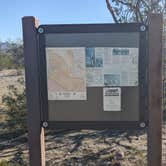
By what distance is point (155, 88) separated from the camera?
3.29 meters

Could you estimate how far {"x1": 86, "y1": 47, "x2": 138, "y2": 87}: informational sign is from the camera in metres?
3.28

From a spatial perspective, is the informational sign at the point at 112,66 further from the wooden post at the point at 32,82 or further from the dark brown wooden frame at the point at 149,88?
the wooden post at the point at 32,82

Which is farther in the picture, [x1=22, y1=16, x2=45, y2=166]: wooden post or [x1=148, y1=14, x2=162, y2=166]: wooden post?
[x1=22, y1=16, x2=45, y2=166]: wooden post

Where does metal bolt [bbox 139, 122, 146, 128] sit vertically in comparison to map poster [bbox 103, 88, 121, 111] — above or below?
below

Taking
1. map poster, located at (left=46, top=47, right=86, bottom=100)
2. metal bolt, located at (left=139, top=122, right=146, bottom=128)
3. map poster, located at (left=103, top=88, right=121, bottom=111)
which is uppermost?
map poster, located at (left=46, top=47, right=86, bottom=100)

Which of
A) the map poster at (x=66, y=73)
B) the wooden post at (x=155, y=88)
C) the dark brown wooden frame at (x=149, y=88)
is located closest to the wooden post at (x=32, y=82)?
the dark brown wooden frame at (x=149, y=88)

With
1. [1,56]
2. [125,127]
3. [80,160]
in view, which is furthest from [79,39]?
[1,56]

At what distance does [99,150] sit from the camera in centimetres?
531

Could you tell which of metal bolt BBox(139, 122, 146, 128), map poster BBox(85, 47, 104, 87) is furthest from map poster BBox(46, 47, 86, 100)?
metal bolt BBox(139, 122, 146, 128)

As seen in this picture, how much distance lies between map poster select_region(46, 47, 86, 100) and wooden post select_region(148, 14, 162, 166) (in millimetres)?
623

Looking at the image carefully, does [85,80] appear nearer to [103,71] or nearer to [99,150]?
[103,71]

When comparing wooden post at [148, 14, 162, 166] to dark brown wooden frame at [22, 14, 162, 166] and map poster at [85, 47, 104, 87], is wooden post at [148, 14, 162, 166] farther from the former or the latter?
map poster at [85, 47, 104, 87]

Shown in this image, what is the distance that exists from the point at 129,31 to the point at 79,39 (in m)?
0.46

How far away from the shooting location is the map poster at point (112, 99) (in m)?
3.31
